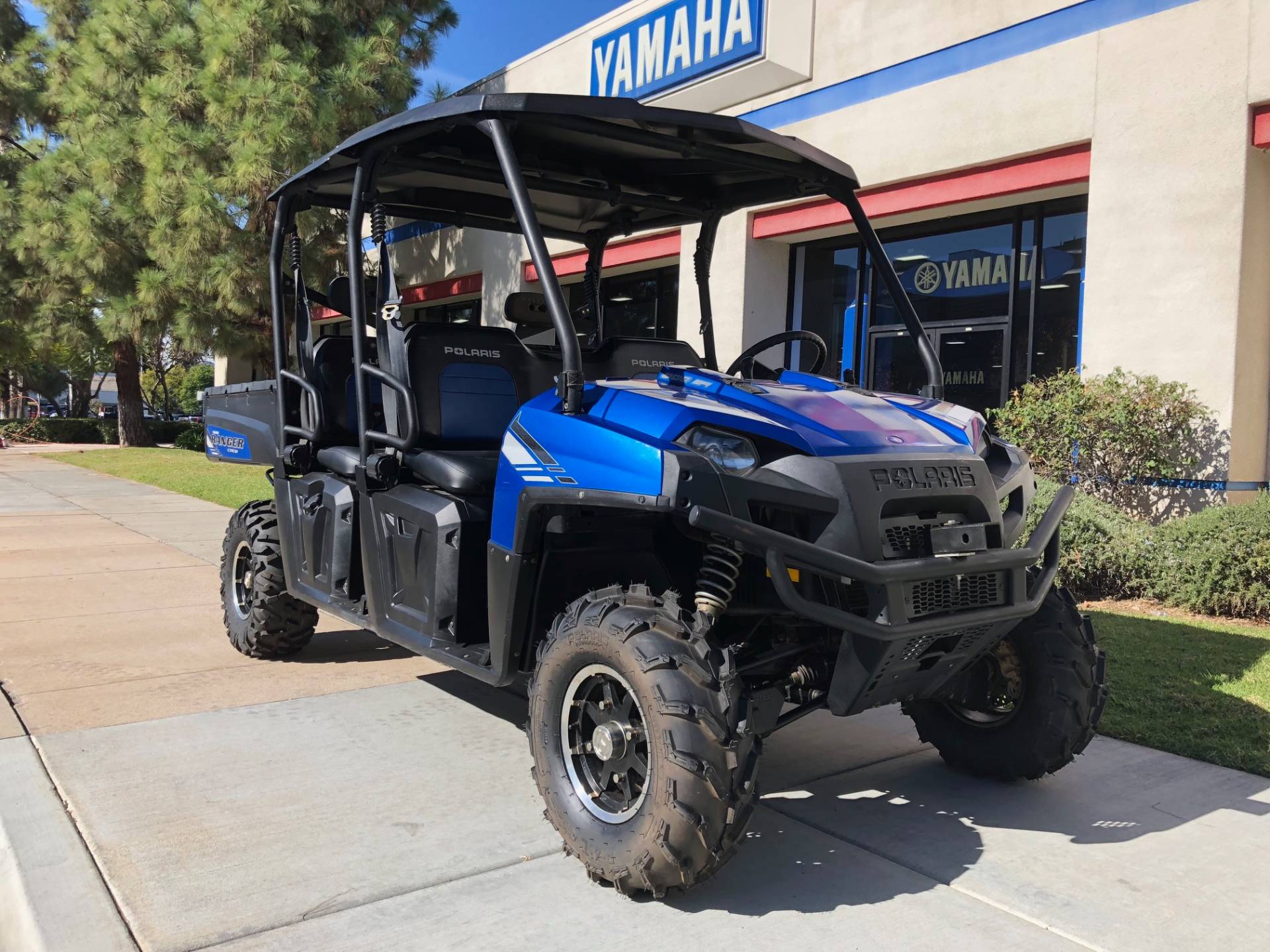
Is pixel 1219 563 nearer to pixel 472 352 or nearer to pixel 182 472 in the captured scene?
pixel 472 352

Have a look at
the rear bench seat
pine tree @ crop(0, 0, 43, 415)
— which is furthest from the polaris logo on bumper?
pine tree @ crop(0, 0, 43, 415)

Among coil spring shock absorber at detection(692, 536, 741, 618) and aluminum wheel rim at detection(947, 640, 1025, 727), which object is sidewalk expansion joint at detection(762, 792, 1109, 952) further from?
coil spring shock absorber at detection(692, 536, 741, 618)

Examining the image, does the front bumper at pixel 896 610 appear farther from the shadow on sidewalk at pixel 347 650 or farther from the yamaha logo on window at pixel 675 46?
the yamaha logo on window at pixel 675 46

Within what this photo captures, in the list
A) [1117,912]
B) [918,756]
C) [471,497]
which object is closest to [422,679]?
[471,497]

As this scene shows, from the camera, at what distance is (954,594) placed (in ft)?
9.78

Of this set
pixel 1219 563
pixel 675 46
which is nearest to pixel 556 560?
pixel 1219 563

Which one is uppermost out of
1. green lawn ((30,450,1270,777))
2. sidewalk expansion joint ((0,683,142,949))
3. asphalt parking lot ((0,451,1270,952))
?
green lawn ((30,450,1270,777))

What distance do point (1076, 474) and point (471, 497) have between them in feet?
21.4

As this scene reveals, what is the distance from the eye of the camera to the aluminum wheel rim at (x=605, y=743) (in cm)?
296


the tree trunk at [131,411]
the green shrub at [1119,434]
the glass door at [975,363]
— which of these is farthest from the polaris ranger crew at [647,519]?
the tree trunk at [131,411]

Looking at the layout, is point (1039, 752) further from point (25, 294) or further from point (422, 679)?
point (25, 294)

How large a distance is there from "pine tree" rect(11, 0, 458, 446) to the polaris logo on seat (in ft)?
41.8

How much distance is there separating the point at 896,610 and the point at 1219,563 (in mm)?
4964

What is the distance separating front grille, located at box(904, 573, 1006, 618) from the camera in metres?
2.88
